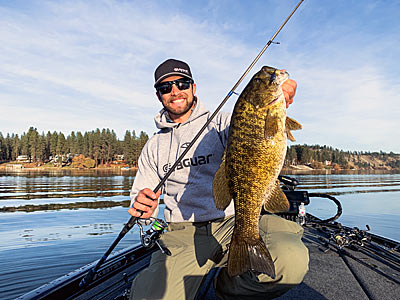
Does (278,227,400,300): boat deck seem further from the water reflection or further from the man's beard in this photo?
the water reflection

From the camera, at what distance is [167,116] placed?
4.32 metres

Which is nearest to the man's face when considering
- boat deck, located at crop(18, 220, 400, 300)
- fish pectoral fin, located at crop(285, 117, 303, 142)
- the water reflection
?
fish pectoral fin, located at crop(285, 117, 303, 142)

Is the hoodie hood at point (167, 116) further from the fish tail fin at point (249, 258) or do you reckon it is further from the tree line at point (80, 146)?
the tree line at point (80, 146)

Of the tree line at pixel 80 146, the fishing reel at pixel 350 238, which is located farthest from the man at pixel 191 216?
the tree line at pixel 80 146

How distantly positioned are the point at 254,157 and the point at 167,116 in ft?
7.16

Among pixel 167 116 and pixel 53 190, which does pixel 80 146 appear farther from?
pixel 167 116

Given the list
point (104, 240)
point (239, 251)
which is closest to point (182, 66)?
point (239, 251)

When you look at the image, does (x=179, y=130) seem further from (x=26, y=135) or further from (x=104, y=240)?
(x=26, y=135)

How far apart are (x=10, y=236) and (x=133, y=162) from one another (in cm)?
8097

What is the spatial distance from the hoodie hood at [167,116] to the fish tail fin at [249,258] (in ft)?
6.52

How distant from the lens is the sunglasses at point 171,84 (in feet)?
12.9

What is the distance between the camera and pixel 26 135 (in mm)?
98438

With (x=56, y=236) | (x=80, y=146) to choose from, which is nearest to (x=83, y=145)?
(x=80, y=146)

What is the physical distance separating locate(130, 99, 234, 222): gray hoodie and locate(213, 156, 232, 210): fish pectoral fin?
0.85 m
